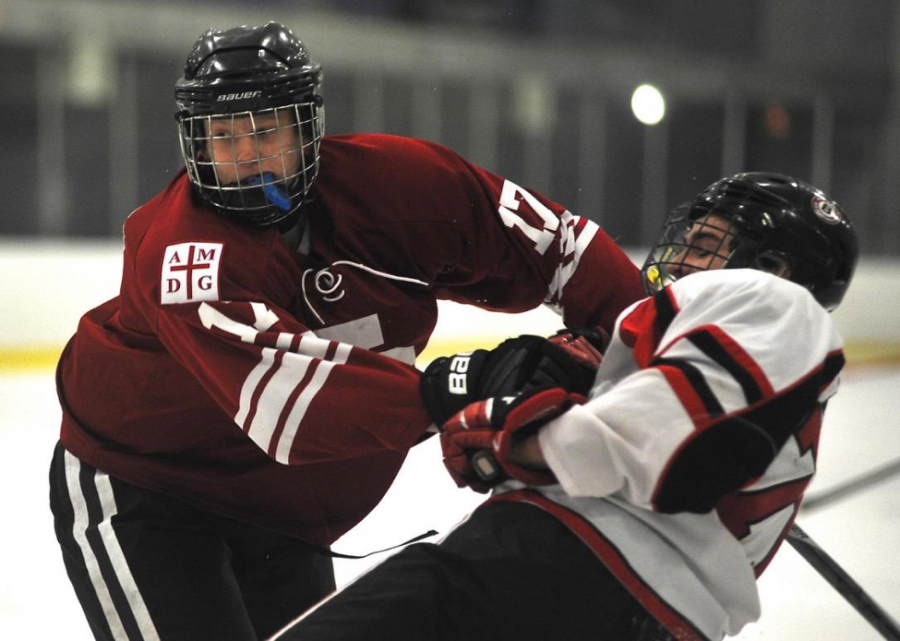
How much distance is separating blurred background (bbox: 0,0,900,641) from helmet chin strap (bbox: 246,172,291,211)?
375 cm

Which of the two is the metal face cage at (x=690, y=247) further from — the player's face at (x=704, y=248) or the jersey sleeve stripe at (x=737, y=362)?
the jersey sleeve stripe at (x=737, y=362)

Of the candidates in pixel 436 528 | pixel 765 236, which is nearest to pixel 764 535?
pixel 765 236

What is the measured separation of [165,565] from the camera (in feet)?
5.23

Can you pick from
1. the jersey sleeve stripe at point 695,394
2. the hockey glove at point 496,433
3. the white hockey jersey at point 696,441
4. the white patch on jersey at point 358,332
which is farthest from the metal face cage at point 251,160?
the jersey sleeve stripe at point 695,394

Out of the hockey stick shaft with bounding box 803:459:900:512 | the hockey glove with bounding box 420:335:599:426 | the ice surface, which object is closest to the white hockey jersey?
the hockey glove with bounding box 420:335:599:426

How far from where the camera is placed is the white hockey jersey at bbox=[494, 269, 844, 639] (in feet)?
3.34

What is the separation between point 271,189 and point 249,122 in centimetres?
9

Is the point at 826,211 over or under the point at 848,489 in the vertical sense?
over

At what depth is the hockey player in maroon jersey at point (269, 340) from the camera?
1370 millimetres

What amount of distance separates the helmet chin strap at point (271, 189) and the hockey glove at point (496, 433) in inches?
17.4

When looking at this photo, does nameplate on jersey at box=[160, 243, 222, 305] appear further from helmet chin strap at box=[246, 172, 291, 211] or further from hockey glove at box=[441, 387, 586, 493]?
hockey glove at box=[441, 387, 586, 493]

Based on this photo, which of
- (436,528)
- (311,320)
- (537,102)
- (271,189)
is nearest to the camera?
(271,189)

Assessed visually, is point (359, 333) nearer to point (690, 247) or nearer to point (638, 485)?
point (690, 247)

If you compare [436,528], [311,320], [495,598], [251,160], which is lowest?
[436,528]
